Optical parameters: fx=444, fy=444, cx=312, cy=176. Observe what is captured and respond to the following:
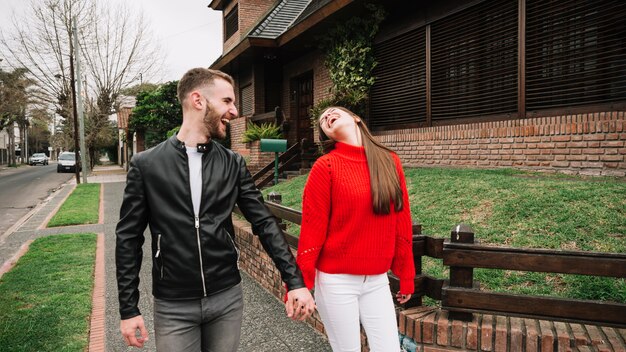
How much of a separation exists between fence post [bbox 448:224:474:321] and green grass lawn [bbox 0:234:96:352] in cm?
313

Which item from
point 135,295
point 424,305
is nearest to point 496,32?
point 424,305

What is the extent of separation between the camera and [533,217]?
4.46 metres

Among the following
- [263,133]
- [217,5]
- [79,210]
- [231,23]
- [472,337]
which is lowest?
[79,210]

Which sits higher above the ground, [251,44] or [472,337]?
[251,44]

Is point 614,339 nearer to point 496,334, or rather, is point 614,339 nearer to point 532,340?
point 532,340

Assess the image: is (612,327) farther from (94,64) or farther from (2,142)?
(2,142)

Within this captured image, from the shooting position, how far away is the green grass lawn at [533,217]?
3.43 metres

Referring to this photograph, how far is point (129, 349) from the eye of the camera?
390 cm

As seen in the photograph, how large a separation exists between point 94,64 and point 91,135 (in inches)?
224

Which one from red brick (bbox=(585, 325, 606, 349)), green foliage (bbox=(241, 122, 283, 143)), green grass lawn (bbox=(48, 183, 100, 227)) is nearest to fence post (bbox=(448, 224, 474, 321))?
red brick (bbox=(585, 325, 606, 349))

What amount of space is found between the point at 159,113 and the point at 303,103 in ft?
41.6

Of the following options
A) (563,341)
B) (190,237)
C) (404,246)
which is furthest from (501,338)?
(190,237)

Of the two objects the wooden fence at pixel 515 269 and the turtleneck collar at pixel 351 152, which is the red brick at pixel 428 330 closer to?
the wooden fence at pixel 515 269

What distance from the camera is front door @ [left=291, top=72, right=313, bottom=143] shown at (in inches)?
573
